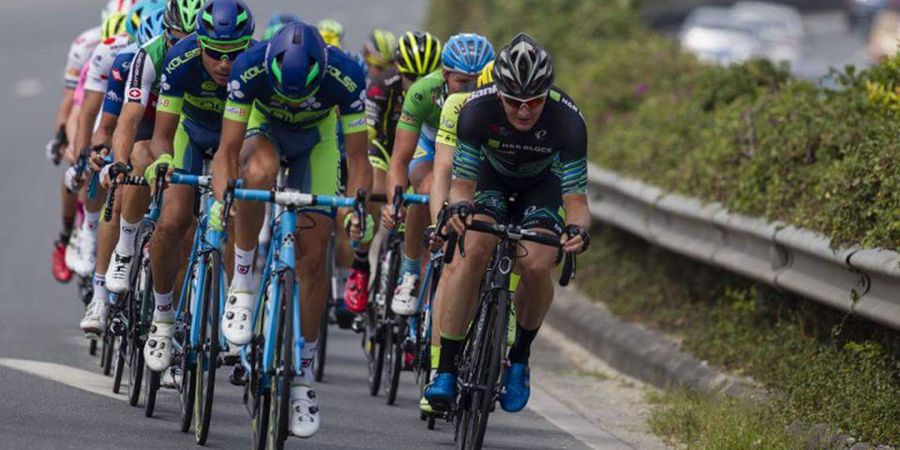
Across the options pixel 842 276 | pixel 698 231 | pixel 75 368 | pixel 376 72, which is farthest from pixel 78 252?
pixel 842 276

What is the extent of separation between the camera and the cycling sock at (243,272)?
9398 mm

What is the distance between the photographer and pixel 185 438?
9602 millimetres

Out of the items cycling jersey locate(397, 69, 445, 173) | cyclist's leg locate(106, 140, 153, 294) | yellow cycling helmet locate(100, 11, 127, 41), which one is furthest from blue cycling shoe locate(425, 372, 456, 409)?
yellow cycling helmet locate(100, 11, 127, 41)

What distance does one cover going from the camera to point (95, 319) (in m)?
11.2

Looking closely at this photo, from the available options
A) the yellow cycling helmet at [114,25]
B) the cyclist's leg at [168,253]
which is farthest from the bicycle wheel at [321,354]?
the yellow cycling helmet at [114,25]

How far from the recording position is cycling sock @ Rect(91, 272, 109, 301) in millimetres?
11352

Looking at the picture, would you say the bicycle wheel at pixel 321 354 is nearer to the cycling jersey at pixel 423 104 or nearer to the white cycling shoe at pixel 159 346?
the cycling jersey at pixel 423 104

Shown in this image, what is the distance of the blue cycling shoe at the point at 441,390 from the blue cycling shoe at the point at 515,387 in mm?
256

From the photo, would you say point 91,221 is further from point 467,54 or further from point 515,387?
point 515,387

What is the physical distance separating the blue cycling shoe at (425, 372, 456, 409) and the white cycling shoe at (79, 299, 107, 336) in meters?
2.49

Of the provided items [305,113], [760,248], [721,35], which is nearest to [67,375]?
[305,113]

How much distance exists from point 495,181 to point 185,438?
78.3 inches

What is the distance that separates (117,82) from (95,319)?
1369 millimetres

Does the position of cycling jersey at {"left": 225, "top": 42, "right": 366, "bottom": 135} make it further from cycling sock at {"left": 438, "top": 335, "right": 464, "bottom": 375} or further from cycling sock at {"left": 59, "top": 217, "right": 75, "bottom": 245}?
cycling sock at {"left": 59, "top": 217, "right": 75, "bottom": 245}
